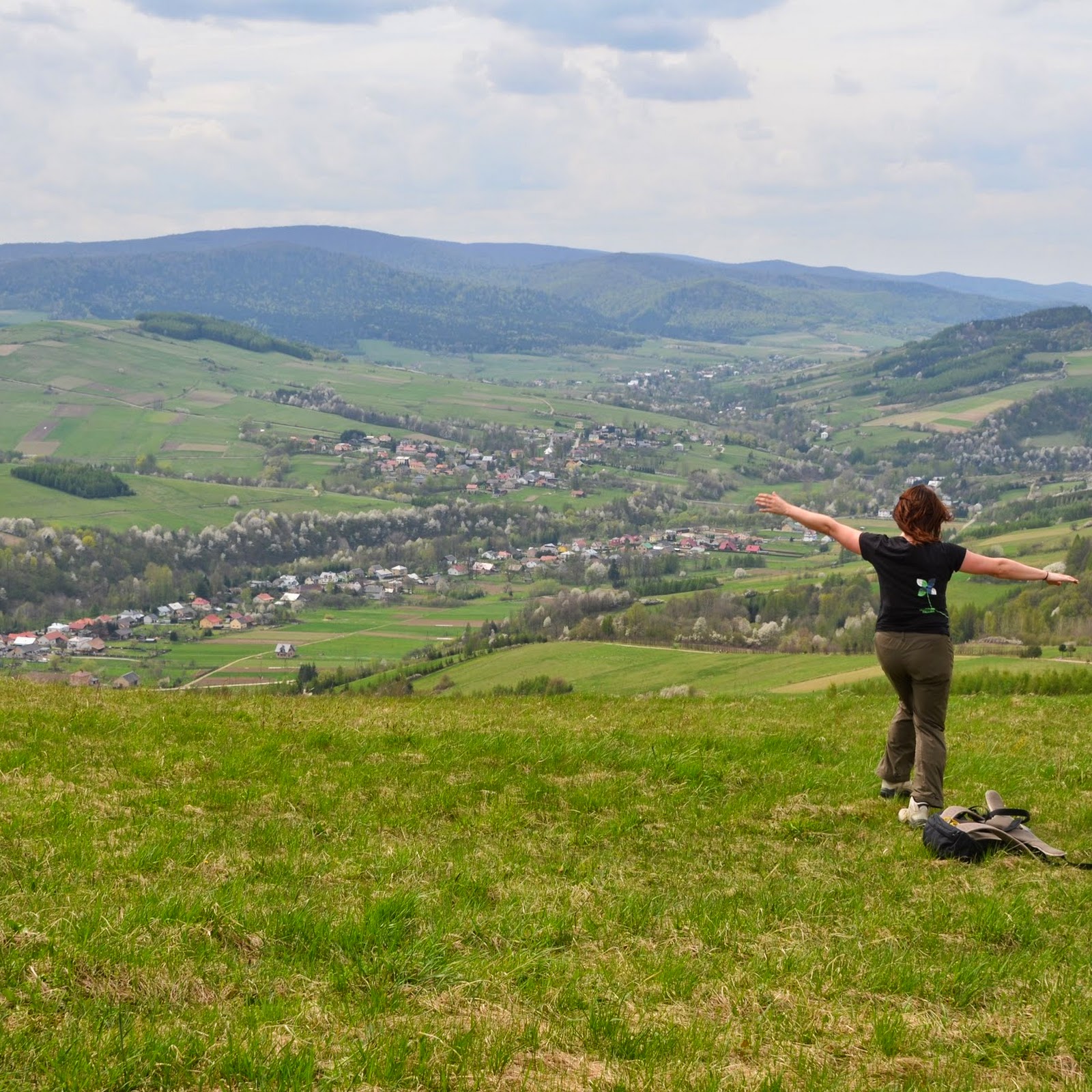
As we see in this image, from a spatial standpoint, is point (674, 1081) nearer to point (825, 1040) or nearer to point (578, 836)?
point (825, 1040)

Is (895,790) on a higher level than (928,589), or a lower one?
lower

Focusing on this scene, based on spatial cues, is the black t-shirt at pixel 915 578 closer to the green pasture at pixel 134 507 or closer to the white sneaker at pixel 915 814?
the white sneaker at pixel 915 814

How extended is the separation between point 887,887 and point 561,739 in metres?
6.20

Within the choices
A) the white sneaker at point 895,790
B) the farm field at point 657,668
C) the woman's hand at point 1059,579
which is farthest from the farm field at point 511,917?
the farm field at point 657,668

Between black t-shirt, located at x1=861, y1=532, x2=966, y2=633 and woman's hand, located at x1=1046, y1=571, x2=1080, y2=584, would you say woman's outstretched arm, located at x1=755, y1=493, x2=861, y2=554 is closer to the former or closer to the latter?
black t-shirt, located at x1=861, y1=532, x2=966, y2=633

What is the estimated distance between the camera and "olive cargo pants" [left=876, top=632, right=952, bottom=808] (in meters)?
12.4

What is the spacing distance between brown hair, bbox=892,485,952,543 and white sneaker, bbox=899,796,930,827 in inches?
117

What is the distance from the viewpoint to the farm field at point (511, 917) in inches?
251

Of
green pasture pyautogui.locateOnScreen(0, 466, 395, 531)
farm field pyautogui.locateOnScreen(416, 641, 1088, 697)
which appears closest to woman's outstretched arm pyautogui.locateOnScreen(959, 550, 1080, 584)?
farm field pyautogui.locateOnScreen(416, 641, 1088, 697)

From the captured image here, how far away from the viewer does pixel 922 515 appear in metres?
12.4

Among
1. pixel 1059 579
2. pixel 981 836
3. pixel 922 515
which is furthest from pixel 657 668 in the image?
pixel 981 836

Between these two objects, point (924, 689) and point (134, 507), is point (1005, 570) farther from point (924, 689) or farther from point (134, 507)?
point (134, 507)

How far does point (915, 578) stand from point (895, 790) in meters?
2.72

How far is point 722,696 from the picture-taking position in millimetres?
25891
